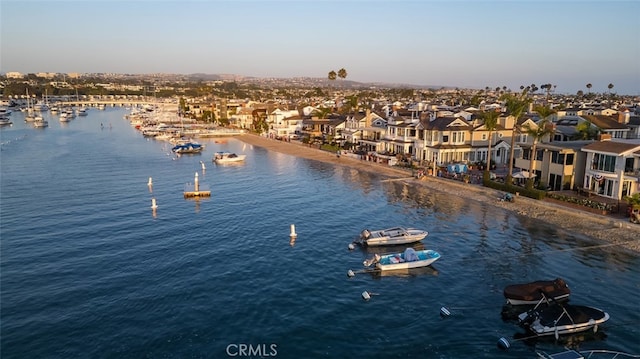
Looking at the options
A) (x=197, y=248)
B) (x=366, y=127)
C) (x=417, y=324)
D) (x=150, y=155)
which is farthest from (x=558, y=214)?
(x=150, y=155)

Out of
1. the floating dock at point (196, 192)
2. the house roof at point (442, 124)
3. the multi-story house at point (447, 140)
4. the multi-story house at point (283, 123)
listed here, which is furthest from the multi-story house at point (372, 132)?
the floating dock at point (196, 192)

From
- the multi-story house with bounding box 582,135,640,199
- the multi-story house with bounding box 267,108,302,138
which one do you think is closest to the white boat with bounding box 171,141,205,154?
the multi-story house with bounding box 267,108,302,138

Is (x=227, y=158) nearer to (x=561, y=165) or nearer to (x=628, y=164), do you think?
(x=561, y=165)

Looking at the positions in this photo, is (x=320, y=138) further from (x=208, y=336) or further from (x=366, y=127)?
(x=208, y=336)

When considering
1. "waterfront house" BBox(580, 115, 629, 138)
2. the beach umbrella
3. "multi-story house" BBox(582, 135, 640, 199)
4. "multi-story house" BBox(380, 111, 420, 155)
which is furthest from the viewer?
"multi-story house" BBox(380, 111, 420, 155)

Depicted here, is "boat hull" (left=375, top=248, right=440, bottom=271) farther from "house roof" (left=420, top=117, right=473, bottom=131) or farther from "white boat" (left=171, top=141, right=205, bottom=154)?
"white boat" (left=171, top=141, right=205, bottom=154)

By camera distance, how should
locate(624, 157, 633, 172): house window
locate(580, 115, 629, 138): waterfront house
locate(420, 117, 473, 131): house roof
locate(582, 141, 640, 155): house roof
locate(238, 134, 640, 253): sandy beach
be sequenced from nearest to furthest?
locate(238, 134, 640, 253): sandy beach, locate(582, 141, 640, 155): house roof, locate(624, 157, 633, 172): house window, locate(580, 115, 629, 138): waterfront house, locate(420, 117, 473, 131): house roof
